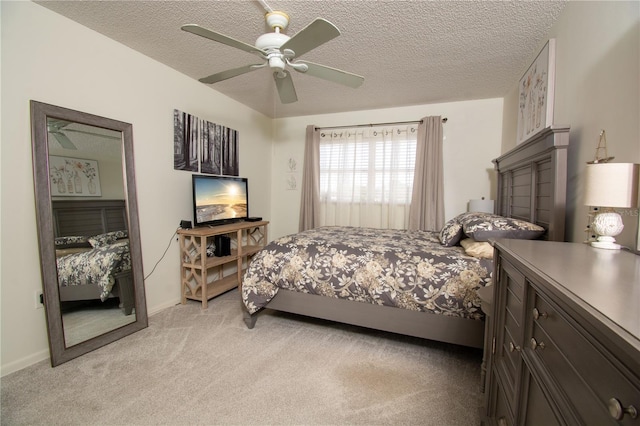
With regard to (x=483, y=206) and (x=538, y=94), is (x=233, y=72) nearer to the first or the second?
(x=538, y=94)

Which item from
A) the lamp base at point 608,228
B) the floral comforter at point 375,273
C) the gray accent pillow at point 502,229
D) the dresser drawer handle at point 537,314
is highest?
the lamp base at point 608,228

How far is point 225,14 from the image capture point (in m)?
2.00

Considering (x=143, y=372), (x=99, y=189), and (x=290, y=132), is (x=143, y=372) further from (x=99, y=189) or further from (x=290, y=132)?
(x=290, y=132)

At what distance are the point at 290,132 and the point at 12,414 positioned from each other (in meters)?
4.06

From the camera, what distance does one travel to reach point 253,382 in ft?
5.76

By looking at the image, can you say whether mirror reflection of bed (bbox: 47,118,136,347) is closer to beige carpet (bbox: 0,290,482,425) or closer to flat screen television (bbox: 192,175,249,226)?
beige carpet (bbox: 0,290,482,425)

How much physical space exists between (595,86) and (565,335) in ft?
5.41

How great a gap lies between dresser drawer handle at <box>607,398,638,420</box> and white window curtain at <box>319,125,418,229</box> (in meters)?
3.53

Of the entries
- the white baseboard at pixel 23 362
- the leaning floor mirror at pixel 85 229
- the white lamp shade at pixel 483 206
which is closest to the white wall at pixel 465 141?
the white lamp shade at pixel 483 206

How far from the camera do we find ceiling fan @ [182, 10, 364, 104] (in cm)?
144

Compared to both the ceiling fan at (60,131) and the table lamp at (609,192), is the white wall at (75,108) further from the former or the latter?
the table lamp at (609,192)

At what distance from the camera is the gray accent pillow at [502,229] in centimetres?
185

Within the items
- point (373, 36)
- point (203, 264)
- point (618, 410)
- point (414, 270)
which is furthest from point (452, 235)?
point (203, 264)

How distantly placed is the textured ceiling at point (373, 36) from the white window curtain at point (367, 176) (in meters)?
0.79
